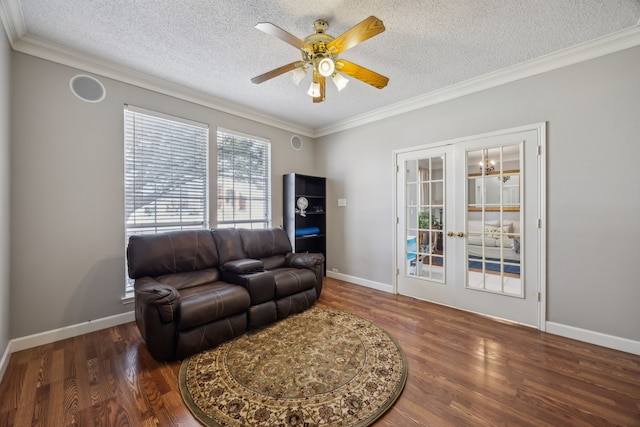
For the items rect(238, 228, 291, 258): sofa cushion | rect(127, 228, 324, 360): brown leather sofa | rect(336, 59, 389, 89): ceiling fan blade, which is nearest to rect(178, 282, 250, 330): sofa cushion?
rect(127, 228, 324, 360): brown leather sofa

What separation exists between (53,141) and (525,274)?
498 cm

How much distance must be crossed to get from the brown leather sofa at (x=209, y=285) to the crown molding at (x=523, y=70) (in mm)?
2459

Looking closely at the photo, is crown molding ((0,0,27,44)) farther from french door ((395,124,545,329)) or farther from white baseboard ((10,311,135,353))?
french door ((395,124,545,329))

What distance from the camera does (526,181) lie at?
2740mm

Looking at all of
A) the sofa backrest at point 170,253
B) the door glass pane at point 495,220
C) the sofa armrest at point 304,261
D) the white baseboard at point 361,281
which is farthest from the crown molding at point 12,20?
the white baseboard at point 361,281

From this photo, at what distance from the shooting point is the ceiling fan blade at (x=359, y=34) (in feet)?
5.28

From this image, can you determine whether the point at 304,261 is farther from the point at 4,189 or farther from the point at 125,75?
the point at 125,75

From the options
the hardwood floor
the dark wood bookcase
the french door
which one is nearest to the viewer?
the hardwood floor

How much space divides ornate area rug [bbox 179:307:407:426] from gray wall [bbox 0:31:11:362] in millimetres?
1490

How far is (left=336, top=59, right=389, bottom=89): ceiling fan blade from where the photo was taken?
2.07 metres

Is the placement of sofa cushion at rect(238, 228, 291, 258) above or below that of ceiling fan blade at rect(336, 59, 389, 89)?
below

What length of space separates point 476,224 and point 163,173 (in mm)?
3853

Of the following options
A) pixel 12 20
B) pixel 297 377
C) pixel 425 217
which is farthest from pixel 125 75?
pixel 425 217

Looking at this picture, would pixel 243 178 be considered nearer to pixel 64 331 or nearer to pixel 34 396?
pixel 64 331
